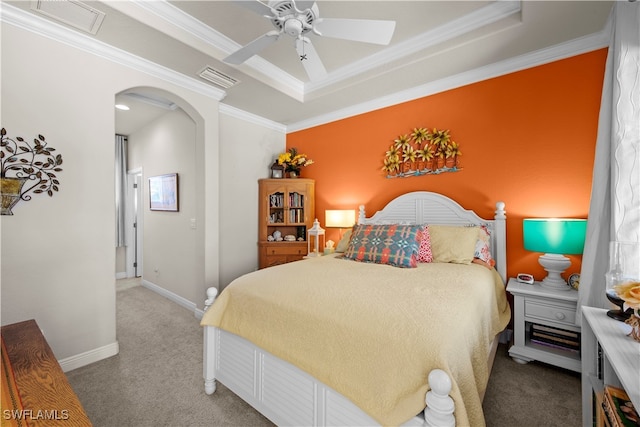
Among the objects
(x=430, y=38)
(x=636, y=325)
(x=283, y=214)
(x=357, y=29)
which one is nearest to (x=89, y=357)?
(x=283, y=214)

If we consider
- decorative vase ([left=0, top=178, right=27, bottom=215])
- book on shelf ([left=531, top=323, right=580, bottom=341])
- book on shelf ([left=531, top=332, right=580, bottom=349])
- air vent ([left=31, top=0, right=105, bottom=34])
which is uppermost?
air vent ([left=31, top=0, right=105, bottom=34])

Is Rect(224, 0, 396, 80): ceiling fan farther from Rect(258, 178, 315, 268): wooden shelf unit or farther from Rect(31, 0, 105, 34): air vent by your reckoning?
Rect(258, 178, 315, 268): wooden shelf unit

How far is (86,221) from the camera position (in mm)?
2186

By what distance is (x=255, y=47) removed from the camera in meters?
1.83

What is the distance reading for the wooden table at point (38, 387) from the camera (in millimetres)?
843

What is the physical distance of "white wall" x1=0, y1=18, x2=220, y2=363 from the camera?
1.89m

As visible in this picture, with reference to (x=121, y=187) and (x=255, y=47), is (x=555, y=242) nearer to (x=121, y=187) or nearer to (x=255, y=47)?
(x=255, y=47)

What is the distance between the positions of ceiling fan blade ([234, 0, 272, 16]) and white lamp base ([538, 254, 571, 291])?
2.73 metres

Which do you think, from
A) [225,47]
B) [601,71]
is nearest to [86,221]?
[225,47]

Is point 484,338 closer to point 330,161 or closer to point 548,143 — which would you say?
point 548,143

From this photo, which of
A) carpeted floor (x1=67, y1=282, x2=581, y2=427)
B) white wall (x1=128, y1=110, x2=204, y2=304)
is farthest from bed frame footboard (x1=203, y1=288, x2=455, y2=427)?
white wall (x1=128, y1=110, x2=204, y2=304)

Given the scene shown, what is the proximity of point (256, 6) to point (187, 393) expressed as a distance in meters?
2.53

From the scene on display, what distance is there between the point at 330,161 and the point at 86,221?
2812mm

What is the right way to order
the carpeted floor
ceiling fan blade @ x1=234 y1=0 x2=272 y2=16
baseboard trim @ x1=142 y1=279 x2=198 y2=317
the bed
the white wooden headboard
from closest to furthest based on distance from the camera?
the bed
ceiling fan blade @ x1=234 y1=0 x2=272 y2=16
the carpeted floor
the white wooden headboard
baseboard trim @ x1=142 y1=279 x2=198 y2=317
